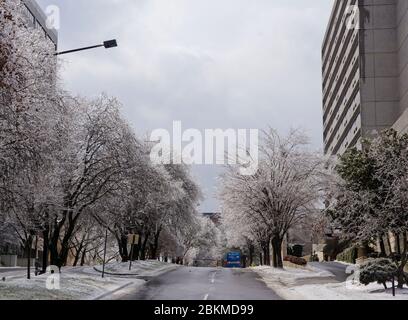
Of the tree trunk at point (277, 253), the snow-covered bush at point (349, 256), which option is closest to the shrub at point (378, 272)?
the tree trunk at point (277, 253)

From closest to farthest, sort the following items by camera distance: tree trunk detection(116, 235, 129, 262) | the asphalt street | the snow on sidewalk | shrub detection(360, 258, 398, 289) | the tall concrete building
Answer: the snow on sidewalk → shrub detection(360, 258, 398, 289) → the asphalt street → tree trunk detection(116, 235, 129, 262) → the tall concrete building

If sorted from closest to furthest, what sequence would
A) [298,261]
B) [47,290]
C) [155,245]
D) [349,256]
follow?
[47,290] < [298,261] < [349,256] < [155,245]

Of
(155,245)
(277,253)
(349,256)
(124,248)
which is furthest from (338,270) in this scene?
(155,245)

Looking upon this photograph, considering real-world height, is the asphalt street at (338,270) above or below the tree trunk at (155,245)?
below

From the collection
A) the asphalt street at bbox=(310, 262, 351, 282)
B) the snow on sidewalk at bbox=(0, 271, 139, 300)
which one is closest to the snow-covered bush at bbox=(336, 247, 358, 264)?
the asphalt street at bbox=(310, 262, 351, 282)

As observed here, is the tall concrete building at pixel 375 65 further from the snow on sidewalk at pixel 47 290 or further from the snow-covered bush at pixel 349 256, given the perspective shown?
the snow on sidewalk at pixel 47 290

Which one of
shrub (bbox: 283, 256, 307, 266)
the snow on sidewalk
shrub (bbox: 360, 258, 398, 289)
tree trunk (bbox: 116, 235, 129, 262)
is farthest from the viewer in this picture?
shrub (bbox: 283, 256, 307, 266)

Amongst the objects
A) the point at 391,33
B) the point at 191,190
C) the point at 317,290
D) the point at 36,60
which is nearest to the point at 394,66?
the point at 391,33

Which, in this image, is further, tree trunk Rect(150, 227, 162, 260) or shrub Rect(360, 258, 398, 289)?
tree trunk Rect(150, 227, 162, 260)

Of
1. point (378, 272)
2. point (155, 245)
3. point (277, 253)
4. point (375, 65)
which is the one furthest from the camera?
point (375, 65)

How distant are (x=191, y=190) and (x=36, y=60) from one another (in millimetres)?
40777

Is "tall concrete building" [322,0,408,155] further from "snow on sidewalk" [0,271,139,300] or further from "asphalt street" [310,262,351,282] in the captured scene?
"snow on sidewalk" [0,271,139,300]

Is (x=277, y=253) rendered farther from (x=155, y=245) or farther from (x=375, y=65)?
(x=375, y=65)
